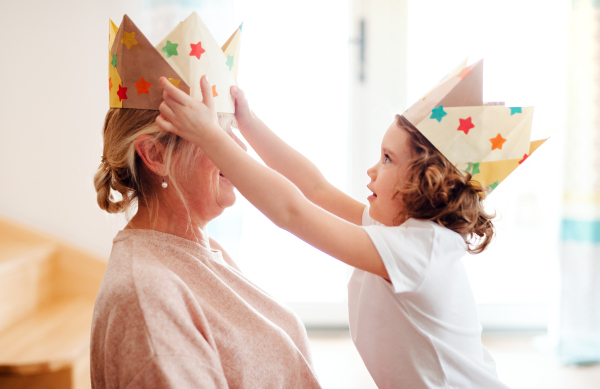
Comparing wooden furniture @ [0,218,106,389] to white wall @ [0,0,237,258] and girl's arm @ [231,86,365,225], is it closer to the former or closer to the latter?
white wall @ [0,0,237,258]

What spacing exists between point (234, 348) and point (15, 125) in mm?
1589

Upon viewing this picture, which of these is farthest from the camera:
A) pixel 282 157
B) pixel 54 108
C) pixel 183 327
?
pixel 54 108

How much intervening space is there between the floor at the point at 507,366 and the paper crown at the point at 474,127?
3.58 ft

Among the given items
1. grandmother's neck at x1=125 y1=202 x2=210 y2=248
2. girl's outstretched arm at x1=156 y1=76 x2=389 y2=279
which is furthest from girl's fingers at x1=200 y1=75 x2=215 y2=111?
grandmother's neck at x1=125 y1=202 x2=210 y2=248

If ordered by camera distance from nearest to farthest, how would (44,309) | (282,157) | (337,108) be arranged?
1. (282,157)
2. (44,309)
3. (337,108)

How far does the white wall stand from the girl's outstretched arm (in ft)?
3.71

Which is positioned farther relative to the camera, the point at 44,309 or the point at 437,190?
the point at 44,309

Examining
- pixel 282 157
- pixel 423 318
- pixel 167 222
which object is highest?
pixel 282 157

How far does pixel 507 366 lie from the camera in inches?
72.0

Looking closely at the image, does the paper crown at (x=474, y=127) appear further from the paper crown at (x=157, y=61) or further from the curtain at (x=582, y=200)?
the curtain at (x=582, y=200)

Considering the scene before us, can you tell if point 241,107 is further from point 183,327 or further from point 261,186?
point 183,327

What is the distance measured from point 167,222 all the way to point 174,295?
0.78 feet

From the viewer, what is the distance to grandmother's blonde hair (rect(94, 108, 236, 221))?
2.88 feet

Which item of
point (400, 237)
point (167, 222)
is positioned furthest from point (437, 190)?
point (167, 222)
